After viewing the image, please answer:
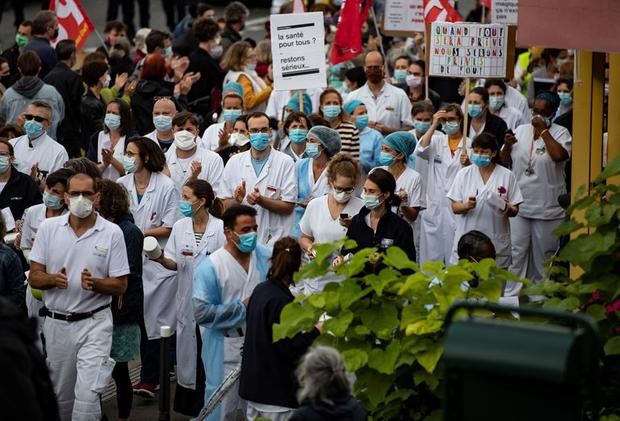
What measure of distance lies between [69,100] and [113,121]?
2.57m

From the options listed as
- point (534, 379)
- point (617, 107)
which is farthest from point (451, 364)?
point (617, 107)

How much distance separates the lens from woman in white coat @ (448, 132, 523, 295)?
13508 mm

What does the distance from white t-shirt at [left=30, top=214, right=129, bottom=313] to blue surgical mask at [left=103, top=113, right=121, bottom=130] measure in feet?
13.3

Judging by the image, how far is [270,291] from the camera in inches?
368

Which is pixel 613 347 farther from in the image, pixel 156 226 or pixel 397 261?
pixel 156 226

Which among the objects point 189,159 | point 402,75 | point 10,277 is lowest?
point 10,277

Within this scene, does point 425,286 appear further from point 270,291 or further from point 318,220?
point 318,220

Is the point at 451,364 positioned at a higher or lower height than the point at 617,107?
lower

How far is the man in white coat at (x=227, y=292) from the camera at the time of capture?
1028cm

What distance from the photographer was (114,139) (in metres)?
14.6

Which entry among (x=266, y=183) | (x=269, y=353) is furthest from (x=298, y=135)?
(x=269, y=353)

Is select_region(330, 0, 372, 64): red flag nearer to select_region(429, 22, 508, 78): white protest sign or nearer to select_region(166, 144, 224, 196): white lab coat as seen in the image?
select_region(429, 22, 508, 78): white protest sign

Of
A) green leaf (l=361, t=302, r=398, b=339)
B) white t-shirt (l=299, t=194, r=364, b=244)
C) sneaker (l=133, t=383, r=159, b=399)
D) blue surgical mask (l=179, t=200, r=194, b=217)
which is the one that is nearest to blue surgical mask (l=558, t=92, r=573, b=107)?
white t-shirt (l=299, t=194, r=364, b=244)

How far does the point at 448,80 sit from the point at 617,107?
28.0 feet
